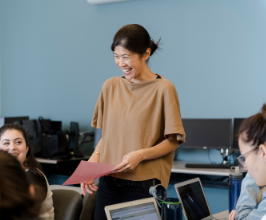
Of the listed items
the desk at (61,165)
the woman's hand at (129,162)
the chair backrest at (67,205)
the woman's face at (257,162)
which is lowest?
the desk at (61,165)

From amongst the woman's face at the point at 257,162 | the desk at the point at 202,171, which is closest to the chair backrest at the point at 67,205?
the woman's face at the point at 257,162

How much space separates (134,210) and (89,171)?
0.31 metres

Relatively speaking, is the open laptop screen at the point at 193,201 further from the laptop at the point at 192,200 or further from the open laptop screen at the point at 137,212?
the open laptop screen at the point at 137,212

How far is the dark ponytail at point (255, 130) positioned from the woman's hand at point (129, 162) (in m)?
0.42

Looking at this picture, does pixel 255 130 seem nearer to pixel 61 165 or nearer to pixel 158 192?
pixel 158 192

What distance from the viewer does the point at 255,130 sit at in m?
1.13

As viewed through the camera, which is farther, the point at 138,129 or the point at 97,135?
the point at 97,135

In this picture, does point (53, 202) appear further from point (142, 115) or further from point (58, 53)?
point (58, 53)

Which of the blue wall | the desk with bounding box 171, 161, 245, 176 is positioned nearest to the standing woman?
the desk with bounding box 171, 161, 245, 176

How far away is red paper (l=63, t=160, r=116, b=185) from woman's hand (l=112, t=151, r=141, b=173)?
0.09 feet

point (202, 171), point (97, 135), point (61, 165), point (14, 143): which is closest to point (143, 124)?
point (14, 143)

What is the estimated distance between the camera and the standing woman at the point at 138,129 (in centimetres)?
140

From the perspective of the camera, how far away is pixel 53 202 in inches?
→ 76.4

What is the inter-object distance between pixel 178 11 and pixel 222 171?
2.02m
